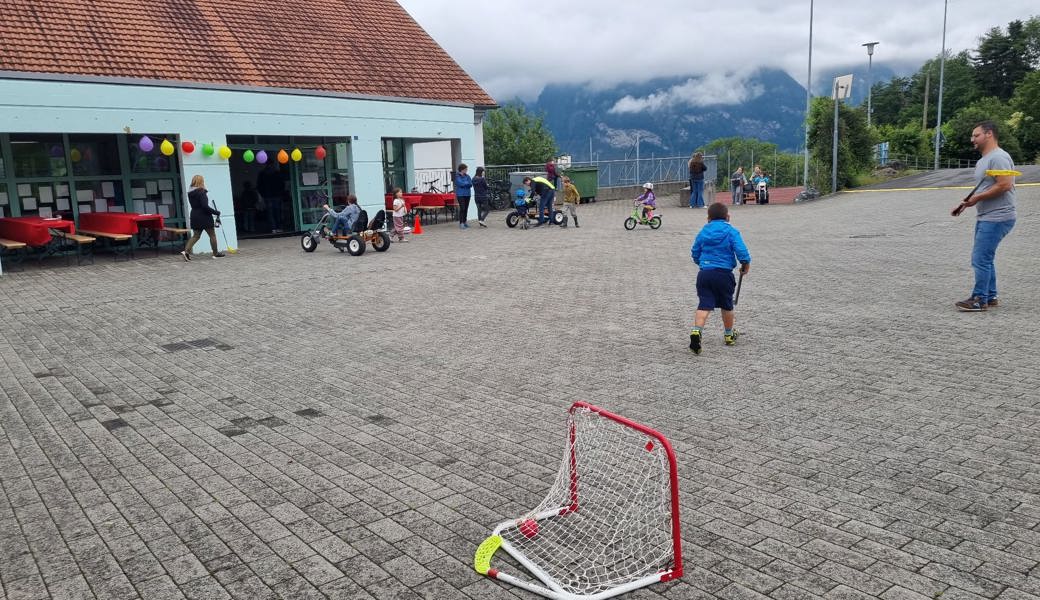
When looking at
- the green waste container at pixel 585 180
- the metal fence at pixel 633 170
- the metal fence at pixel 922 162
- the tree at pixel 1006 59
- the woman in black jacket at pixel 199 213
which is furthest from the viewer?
the tree at pixel 1006 59

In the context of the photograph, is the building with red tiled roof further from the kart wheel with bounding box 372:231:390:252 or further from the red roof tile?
the kart wheel with bounding box 372:231:390:252

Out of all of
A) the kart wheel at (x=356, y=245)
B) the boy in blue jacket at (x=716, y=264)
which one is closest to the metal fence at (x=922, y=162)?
the kart wheel at (x=356, y=245)

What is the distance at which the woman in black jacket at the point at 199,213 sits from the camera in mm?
16312

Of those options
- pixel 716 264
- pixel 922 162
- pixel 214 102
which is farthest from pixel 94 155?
pixel 922 162

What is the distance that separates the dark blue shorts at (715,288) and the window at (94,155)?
1602 cm

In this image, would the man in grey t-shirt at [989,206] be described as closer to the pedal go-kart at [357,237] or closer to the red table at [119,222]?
the pedal go-kart at [357,237]

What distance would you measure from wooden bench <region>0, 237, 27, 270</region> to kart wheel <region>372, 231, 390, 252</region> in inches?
274

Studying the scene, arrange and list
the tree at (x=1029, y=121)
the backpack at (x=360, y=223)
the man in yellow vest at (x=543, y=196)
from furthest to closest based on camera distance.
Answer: the tree at (x=1029, y=121) → the man in yellow vest at (x=543, y=196) → the backpack at (x=360, y=223)

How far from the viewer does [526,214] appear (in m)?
22.6

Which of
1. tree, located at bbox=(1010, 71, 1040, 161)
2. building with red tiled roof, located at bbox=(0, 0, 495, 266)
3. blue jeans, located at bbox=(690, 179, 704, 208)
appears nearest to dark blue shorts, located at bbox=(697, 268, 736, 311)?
building with red tiled roof, located at bbox=(0, 0, 495, 266)

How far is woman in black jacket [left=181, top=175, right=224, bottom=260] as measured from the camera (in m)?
16.3

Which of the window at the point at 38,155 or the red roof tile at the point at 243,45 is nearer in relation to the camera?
the red roof tile at the point at 243,45

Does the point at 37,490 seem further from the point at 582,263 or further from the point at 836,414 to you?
the point at 582,263

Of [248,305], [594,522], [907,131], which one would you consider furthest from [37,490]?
[907,131]
